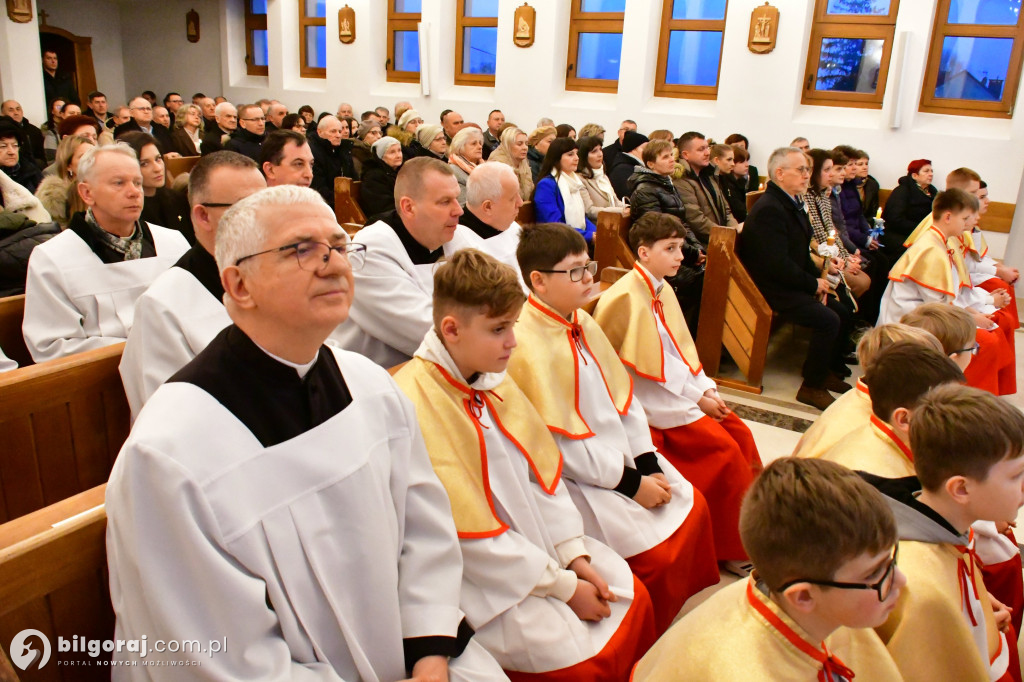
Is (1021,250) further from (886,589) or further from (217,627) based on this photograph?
(217,627)

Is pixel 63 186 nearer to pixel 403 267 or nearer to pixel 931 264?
pixel 403 267

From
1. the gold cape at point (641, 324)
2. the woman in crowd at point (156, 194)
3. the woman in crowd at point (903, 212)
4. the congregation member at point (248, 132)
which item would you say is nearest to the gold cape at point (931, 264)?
the woman in crowd at point (903, 212)

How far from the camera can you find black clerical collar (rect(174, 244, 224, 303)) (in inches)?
89.7

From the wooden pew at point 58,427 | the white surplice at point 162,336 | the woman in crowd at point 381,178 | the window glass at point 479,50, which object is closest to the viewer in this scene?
the wooden pew at point 58,427

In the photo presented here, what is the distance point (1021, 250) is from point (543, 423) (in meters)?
8.06

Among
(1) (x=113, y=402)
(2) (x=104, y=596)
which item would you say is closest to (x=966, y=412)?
(2) (x=104, y=596)

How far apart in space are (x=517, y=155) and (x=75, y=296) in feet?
14.6

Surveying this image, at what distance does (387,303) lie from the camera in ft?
9.18

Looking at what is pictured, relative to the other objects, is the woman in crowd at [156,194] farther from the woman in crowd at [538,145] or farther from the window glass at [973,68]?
the window glass at [973,68]

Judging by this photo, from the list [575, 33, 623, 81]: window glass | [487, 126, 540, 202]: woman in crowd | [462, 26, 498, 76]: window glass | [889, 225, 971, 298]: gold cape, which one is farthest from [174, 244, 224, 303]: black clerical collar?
[462, 26, 498, 76]: window glass

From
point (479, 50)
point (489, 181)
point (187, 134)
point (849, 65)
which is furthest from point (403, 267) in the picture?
point (479, 50)

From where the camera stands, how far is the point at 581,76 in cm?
1057

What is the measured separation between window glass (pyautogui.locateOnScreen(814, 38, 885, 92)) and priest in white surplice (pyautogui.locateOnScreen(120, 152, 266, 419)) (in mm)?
8330

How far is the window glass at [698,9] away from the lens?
368 inches
